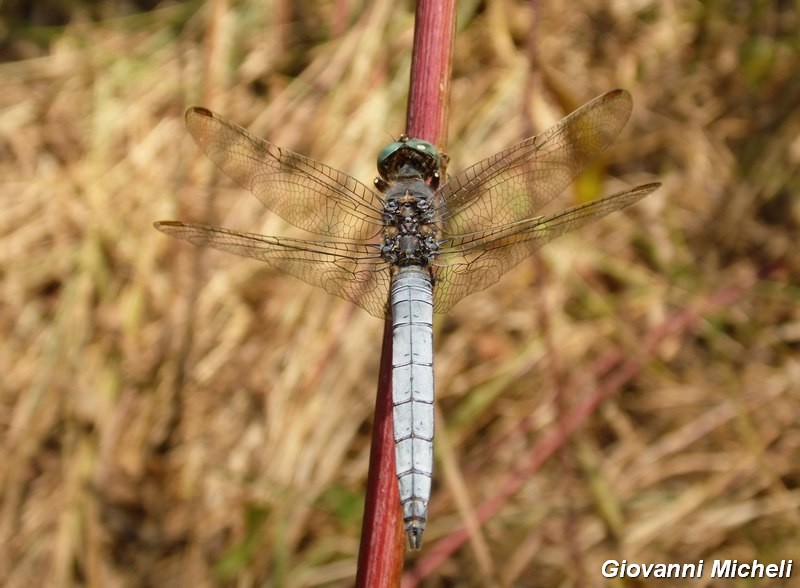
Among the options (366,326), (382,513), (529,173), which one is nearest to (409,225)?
(529,173)

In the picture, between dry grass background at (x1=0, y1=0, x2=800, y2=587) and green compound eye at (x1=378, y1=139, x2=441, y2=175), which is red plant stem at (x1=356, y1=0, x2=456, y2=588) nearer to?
green compound eye at (x1=378, y1=139, x2=441, y2=175)

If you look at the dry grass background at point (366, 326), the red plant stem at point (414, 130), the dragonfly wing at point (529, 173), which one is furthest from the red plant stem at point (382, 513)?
the dry grass background at point (366, 326)

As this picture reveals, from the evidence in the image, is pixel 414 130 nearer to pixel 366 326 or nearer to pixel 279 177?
pixel 279 177

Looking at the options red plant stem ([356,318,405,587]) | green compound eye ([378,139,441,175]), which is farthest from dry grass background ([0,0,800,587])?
red plant stem ([356,318,405,587])

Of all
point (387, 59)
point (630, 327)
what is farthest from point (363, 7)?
point (630, 327)

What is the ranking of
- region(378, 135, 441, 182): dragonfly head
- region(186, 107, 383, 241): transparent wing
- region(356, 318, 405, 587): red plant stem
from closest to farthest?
region(356, 318, 405, 587): red plant stem, region(378, 135, 441, 182): dragonfly head, region(186, 107, 383, 241): transparent wing

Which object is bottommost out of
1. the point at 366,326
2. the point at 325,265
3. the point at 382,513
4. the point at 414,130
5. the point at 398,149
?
the point at 382,513
